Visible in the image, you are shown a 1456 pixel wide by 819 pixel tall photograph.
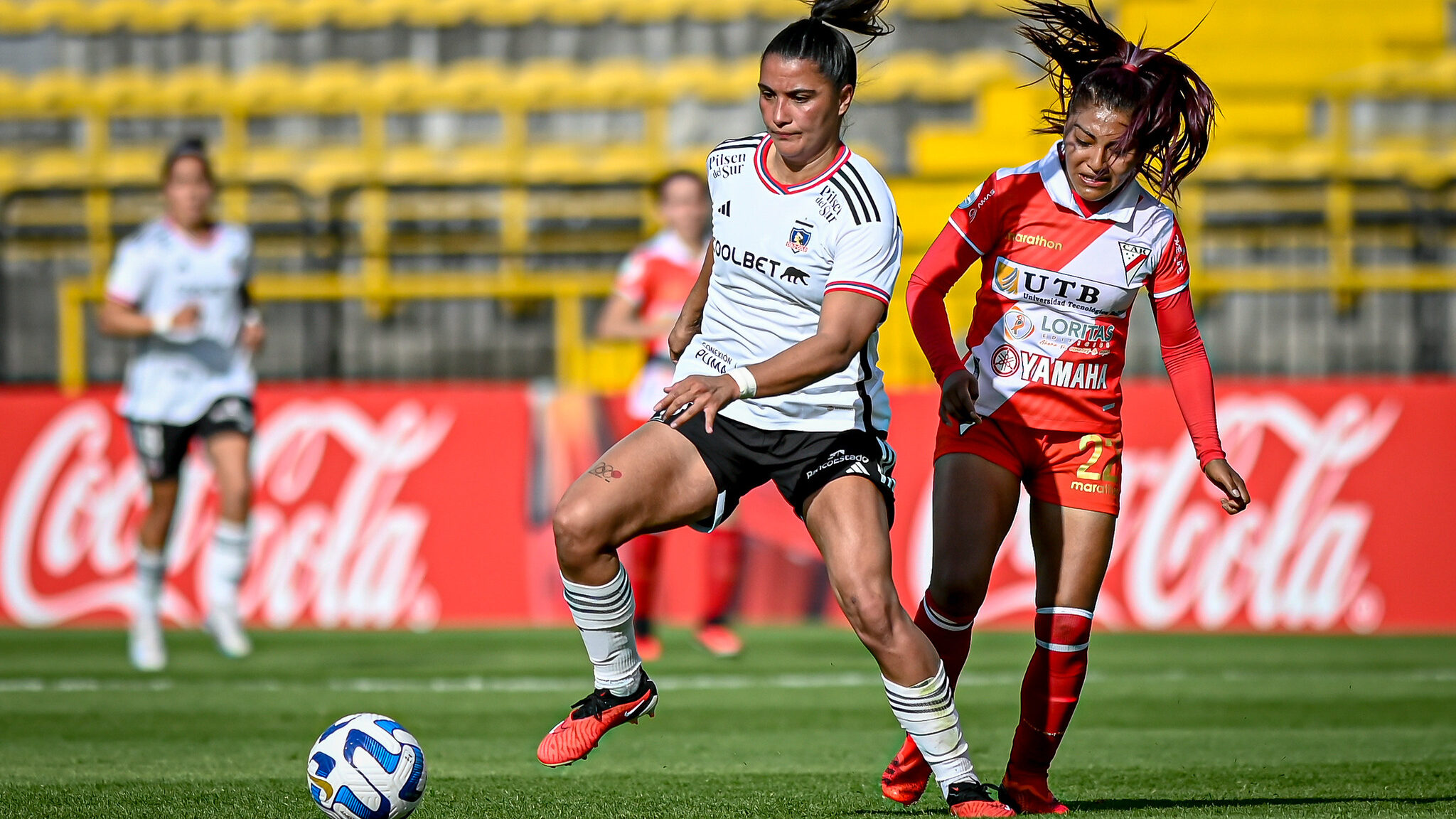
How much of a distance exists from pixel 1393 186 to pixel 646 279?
6654 millimetres

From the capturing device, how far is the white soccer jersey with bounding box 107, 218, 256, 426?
9312 millimetres

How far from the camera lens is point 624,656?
5047 mm

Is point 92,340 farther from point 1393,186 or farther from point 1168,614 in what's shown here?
point 1393,186

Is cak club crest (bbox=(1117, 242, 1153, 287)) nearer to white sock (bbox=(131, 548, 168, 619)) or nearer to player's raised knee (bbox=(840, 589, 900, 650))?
player's raised knee (bbox=(840, 589, 900, 650))

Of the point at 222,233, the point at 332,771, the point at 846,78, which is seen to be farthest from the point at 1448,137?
the point at 332,771

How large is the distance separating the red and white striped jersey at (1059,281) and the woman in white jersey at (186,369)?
17.5 ft

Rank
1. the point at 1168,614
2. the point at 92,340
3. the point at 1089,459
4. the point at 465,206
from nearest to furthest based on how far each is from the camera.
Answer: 1. the point at 1089,459
2. the point at 1168,614
3. the point at 92,340
4. the point at 465,206

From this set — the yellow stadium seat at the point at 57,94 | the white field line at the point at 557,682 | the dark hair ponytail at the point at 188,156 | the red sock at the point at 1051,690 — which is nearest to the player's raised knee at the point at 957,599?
the red sock at the point at 1051,690

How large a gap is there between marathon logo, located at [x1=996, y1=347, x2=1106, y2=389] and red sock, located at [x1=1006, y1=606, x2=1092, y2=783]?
68cm

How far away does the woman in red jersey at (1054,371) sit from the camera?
16.6 feet

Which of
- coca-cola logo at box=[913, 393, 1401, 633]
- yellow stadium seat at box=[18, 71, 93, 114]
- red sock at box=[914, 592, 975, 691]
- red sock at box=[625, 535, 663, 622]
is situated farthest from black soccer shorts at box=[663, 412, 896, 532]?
yellow stadium seat at box=[18, 71, 93, 114]

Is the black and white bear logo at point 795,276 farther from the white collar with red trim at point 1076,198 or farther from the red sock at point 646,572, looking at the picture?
the red sock at point 646,572

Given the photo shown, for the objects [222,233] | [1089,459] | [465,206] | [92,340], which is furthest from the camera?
[465,206]

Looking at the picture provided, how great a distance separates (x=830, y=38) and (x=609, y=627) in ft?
5.95
